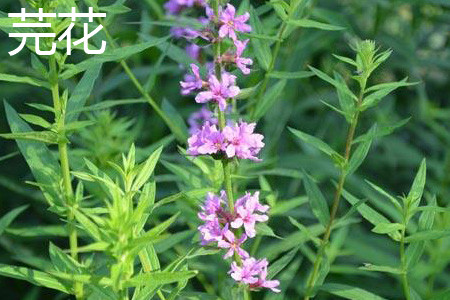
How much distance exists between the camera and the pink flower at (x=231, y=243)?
2238 millimetres

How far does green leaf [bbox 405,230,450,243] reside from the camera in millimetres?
2383

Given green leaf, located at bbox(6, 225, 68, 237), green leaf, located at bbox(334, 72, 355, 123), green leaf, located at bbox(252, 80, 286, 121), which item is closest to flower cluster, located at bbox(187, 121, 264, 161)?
green leaf, located at bbox(334, 72, 355, 123)

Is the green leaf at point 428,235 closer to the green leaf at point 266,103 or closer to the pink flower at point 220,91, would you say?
the pink flower at point 220,91

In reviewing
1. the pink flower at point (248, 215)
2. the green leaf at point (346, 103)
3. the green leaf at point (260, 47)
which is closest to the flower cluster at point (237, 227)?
the pink flower at point (248, 215)

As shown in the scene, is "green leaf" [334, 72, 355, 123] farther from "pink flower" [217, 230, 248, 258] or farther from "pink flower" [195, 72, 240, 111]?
"pink flower" [217, 230, 248, 258]

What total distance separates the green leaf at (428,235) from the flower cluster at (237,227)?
0.44 metres

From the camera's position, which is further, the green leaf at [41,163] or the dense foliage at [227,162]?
the green leaf at [41,163]

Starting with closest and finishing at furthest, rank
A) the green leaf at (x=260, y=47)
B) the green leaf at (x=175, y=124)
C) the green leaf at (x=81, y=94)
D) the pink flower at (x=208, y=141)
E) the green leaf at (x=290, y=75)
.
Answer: the pink flower at (x=208, y=141) → the green leaf at (x=81, y=94) → the green leaf at (x=290, y=75) → the green leaf at (x=260, y=47) → the green leaf at (x=175, y=124)

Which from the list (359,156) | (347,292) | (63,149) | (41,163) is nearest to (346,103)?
(359,156)

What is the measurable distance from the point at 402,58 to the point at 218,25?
2.84 m

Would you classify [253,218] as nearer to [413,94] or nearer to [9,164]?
[9,164]

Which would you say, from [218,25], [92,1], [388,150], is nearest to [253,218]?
[218,25]

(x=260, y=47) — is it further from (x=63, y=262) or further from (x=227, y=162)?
(x=63, y=262)

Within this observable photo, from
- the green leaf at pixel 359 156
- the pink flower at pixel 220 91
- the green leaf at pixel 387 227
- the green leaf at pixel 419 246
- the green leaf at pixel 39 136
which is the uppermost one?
the pink flower at pixel 220 91
